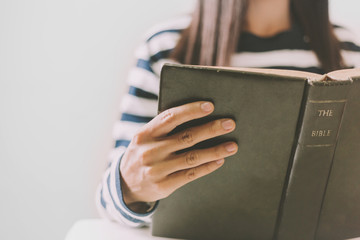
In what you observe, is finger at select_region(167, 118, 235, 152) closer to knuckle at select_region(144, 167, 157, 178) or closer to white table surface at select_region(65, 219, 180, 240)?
knuckle at select_region(144, 167, 157, 178)

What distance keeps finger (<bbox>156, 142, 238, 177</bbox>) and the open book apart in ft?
0.05

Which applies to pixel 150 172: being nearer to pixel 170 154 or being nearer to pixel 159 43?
pixel 170 154

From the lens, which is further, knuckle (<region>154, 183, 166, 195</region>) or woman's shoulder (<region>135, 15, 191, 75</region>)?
woman's shoulder (<region>135, 15, 191, 75</region>)

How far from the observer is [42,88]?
0.81 m

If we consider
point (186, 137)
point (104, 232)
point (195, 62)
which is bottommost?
point (104, 232)

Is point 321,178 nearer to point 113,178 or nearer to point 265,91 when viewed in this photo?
point 265,91

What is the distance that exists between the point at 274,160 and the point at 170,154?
0.16m

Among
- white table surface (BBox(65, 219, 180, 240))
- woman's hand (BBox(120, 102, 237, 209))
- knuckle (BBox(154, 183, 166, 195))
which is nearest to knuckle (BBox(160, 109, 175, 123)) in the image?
woman's hand (BBox(120, 102, 237, 209))

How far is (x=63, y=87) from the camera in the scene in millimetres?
815

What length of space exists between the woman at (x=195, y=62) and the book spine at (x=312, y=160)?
0.10 metres

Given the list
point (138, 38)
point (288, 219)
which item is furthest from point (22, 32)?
point (288, 219)

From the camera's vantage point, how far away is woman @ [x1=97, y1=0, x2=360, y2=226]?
47 centimetres

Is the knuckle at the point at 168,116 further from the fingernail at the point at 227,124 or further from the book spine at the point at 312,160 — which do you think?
the book spine at the point at 312,160

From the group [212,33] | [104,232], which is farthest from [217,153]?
[212,33]
